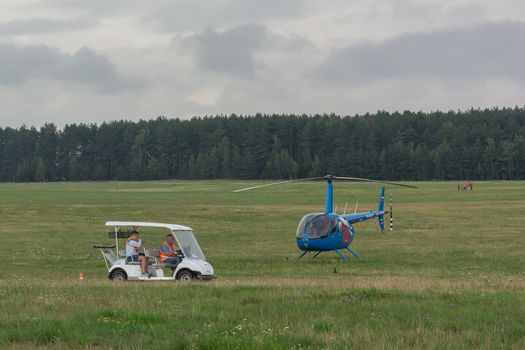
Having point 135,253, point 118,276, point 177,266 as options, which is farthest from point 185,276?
point 118,276

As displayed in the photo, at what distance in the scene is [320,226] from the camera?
27578mm

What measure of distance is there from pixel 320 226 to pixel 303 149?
157144 mm

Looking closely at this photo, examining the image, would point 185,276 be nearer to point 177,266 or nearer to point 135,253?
point 177,266

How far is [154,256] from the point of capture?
19.9 meters

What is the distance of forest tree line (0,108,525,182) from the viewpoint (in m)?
166

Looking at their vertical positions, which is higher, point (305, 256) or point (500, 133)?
point (500, 133)

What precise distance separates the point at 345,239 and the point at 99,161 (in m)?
171

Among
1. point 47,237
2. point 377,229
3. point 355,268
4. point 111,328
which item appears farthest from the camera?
point 377,229

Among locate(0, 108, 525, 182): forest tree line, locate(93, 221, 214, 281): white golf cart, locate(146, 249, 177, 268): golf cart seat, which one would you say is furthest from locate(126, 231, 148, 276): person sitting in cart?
locate(0, 108, 525, 182): forest tree line

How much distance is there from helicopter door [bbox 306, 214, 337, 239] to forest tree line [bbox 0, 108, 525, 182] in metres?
138

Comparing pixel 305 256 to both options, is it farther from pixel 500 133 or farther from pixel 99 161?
pixel 99 161

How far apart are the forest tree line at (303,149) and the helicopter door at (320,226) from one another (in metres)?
138

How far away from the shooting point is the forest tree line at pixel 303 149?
166 meters

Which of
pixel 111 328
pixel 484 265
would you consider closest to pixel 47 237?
pixel 484 265
